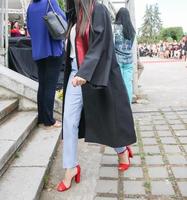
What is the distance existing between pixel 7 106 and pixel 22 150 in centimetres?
97

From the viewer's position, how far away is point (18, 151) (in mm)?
4570

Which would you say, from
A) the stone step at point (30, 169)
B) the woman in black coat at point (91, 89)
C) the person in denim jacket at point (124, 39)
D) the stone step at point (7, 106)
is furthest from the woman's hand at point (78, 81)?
the person in denim jacket at point (124, 39)

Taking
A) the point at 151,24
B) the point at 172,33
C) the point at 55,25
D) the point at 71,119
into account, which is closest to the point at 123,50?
the point at 55,25

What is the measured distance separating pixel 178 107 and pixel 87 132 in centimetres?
432

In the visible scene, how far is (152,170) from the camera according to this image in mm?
4438

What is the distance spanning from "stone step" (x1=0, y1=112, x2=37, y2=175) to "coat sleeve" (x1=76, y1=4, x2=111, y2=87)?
1.09 meters

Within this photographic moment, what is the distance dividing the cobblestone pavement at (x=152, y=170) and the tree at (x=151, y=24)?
94847 millimetres

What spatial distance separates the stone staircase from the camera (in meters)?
3.70

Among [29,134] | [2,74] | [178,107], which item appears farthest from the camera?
[178,107]

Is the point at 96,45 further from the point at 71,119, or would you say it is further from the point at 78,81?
the point at 71,119

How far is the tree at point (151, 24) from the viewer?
336ft

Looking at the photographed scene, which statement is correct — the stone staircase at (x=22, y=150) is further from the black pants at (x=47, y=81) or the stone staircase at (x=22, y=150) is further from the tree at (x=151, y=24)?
the tree at (x=151, y=24)

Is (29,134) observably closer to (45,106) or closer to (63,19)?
(45,106)

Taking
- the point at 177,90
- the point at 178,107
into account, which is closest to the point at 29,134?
the point at 178,107
